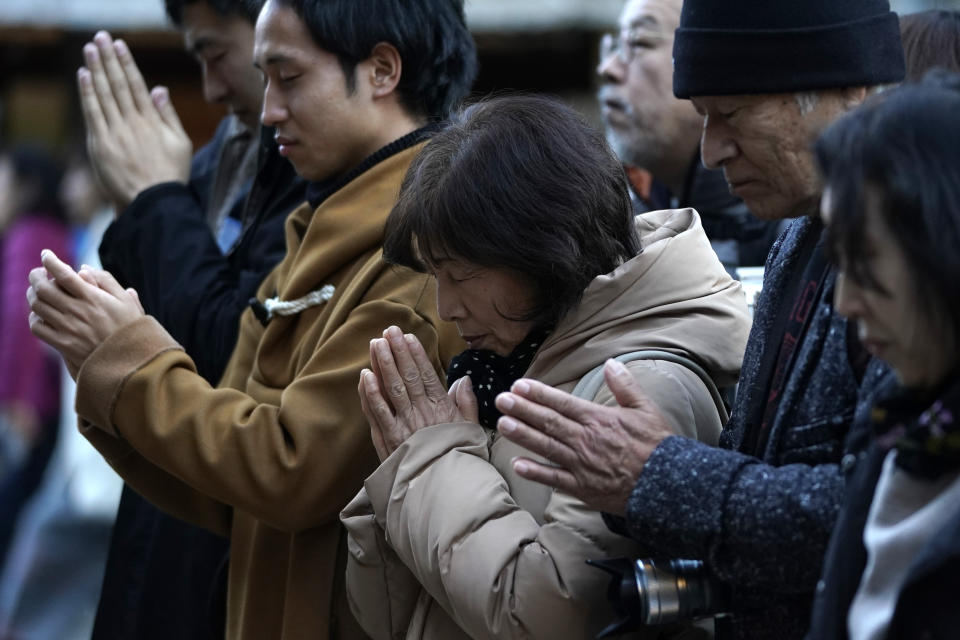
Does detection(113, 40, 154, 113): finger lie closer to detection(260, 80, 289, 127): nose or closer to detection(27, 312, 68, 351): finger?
detection(260, 80, 289, 127): nose

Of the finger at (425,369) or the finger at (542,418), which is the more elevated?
the finger at (542,418)

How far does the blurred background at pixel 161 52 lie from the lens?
964 centimetres

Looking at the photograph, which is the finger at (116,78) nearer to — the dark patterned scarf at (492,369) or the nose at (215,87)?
the nose at (215,87)

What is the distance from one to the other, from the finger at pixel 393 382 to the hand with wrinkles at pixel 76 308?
22.5 inches

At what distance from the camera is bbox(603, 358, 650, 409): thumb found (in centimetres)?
175

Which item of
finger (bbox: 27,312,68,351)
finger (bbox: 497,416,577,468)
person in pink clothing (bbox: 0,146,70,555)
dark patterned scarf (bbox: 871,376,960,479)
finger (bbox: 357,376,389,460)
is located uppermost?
dark patterned scarf (bbox: 871,376,960,479)

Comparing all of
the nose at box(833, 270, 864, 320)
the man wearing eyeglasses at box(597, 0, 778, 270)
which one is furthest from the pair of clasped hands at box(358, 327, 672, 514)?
the man wearing eyeglasses at box(597, 0, 778, 270)

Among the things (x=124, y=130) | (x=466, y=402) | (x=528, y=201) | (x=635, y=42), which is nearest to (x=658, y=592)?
(x=466, y=402)

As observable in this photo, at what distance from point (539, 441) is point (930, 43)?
1.13 metres

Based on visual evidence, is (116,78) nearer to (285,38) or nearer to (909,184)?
(285,38)

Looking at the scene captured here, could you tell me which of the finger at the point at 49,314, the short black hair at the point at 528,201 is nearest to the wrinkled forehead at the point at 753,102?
the short black hair at the point at 528,201

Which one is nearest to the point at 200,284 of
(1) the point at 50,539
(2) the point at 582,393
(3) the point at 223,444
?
(3) the point at 223,444

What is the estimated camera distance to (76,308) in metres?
2.39

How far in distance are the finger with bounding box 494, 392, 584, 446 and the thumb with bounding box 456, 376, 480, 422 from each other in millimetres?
323
